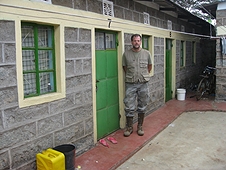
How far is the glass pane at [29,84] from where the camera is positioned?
342 centimetres

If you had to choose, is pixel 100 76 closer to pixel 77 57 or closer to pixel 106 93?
pixel 106 93

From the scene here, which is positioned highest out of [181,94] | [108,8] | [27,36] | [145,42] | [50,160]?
[108,8]

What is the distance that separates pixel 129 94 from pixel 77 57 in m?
1.47

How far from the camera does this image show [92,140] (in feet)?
14.9

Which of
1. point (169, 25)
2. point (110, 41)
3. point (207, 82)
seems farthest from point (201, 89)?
point (110, 41)

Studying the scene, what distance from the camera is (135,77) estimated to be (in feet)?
16.5

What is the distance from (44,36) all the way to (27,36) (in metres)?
0.32

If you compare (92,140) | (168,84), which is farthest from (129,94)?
(168,84)

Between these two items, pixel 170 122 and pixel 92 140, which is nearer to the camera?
pixel 92 140

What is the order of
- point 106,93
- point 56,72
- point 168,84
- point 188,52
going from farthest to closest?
point 188,52 → point 168,84 → point 106,93 → point 56,72

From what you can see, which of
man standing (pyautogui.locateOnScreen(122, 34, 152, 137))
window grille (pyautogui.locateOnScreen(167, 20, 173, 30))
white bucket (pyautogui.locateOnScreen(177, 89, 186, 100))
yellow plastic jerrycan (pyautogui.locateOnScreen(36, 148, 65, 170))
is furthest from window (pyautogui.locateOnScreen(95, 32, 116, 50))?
white bucket (pyautogui.locateOnScreen(177, 89, 186, 100))

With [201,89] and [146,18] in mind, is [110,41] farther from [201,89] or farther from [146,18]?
[201,89]

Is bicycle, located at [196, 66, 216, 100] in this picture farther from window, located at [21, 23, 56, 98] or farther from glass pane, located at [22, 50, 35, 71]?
glass pane, located at [22, 50, 35, 71]

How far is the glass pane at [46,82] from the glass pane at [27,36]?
47 cm
